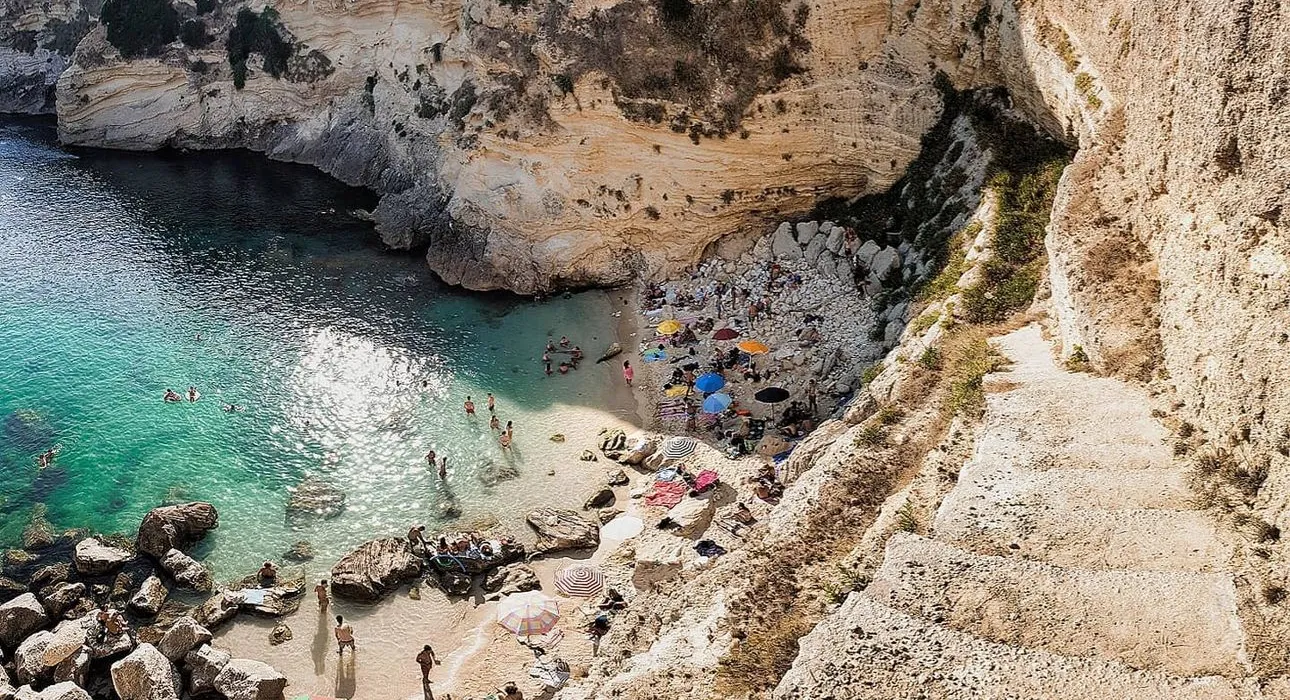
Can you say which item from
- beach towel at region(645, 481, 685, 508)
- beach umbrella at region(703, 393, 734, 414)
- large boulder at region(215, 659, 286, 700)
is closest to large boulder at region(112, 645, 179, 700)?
large boulder at region(215, 659, 286, 700)

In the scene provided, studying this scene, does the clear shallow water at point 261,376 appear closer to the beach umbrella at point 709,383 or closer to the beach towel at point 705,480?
the beach umbrella at point 709,383

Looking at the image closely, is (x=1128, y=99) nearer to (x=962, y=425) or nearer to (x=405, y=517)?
(x=962, y=425)

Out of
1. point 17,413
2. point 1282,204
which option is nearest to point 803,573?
point 1282,204

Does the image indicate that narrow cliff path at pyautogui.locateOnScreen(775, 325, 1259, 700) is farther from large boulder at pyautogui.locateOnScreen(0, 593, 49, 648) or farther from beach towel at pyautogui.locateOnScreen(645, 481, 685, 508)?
large boulder at pyautogui.locateOnScreen(0, 593, 49, 648)

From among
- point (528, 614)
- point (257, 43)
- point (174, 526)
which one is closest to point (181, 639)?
point (174, 526)

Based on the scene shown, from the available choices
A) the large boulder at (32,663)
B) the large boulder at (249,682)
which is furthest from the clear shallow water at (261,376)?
the large boulder at (32,663)

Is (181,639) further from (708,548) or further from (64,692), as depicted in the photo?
(708,548)
